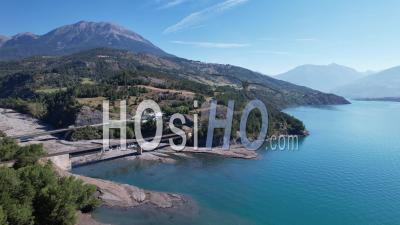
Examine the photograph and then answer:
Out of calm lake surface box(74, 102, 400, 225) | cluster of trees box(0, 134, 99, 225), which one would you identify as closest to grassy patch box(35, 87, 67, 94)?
calm lake surface box(74, 102, 400, 225)

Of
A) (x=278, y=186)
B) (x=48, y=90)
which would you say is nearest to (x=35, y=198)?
(x=278, y=186)

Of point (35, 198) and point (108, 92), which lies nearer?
point (35, 198)

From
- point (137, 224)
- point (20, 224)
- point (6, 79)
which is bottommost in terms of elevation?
point (137, 224)

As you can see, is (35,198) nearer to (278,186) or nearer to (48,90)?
(278,186)

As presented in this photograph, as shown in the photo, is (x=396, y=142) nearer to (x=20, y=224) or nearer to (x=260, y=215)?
(x=260, y=215)

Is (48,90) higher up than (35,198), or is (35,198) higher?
(48,90)

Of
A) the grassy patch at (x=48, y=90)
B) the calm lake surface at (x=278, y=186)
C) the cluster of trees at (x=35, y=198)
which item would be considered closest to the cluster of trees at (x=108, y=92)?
the grassy patch at (x=48, y=90)

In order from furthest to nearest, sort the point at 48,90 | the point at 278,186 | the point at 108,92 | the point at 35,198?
the point at 48,90, the point at 108,92, the point at 278,186, the point at 35,198

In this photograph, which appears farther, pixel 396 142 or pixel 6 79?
pixel 6 79

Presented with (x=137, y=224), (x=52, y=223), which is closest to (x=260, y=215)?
(x=137, y=224)

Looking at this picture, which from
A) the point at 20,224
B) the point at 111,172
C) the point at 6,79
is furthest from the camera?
the point at 6,79
